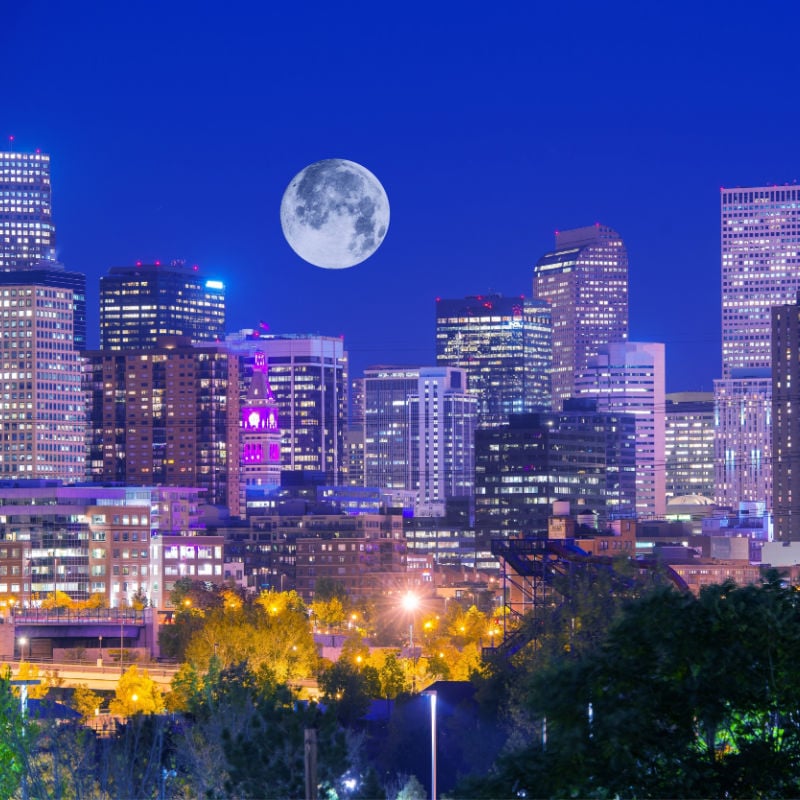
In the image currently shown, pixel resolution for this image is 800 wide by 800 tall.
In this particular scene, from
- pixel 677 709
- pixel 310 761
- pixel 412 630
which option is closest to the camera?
pixel 310 761

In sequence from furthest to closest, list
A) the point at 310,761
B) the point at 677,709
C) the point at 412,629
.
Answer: the point at 412,629 < the point at 677,709 < the point at 310,761

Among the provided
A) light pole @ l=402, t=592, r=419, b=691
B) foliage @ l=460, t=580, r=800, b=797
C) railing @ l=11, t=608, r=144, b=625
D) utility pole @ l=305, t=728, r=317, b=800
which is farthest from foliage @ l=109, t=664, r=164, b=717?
utility pole @ l=305, t=728, r=317, b=800

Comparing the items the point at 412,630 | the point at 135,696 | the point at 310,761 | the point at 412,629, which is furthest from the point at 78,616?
the point at 310,761

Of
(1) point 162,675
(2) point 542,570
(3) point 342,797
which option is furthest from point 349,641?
(3) point 342,797

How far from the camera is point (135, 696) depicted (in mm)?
107812

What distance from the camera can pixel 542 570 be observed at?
363 feet

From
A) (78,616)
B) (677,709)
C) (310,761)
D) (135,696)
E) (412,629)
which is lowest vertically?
(412,629)

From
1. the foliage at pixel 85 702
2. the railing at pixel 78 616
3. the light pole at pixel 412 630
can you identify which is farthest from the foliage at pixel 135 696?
the railing at pixel 78 616

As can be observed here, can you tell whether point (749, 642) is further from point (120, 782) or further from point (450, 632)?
point (450, 632)

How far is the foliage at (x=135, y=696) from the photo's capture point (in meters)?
107

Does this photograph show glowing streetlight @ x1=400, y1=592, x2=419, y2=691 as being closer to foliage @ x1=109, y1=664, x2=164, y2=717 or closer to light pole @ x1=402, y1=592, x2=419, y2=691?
light pole @ x1=402, y1=592, x2=419, y2=691

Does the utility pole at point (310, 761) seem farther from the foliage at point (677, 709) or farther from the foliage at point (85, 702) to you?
the foliage at point (85, 702)

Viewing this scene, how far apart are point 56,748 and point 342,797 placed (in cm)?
1438

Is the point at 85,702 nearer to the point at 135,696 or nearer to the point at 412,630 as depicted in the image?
the point at 135,696
